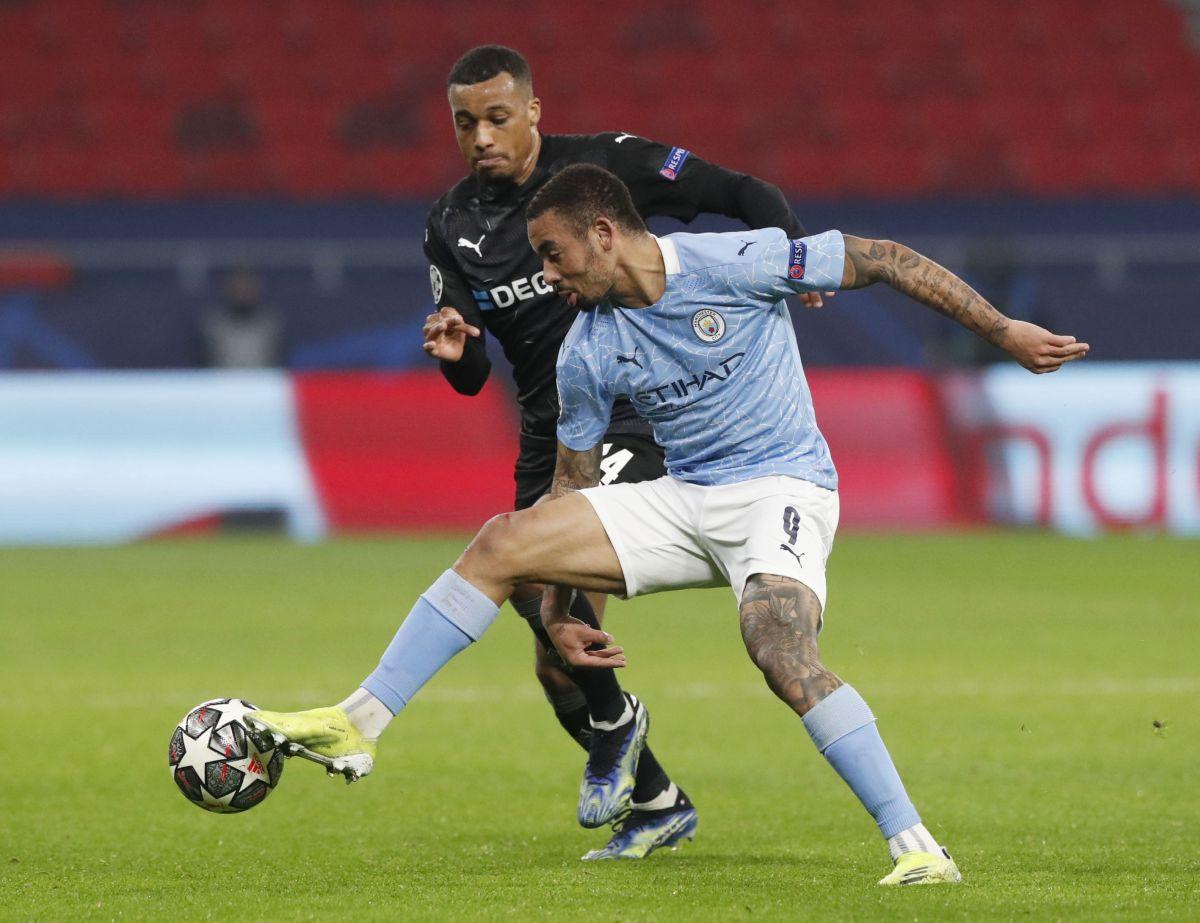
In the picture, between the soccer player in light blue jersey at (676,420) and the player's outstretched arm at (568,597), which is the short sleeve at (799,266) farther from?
the player's outstretched arm at (568,597)

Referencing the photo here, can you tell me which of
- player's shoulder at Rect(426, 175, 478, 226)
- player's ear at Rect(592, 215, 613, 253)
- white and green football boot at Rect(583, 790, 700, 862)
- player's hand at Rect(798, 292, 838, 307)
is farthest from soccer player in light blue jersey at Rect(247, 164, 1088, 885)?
player's shoulder at Rect(426, 175, 478, 226)

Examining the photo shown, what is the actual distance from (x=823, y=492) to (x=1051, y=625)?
18.5ft

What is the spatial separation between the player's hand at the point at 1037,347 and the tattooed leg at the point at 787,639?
0.80 m

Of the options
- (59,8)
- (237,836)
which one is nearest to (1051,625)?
(237,836)

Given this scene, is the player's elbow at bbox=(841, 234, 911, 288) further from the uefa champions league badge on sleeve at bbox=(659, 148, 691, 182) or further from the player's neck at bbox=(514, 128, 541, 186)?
the player's neck at bbox=(514, 128, 541, 186)

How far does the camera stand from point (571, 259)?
4887mm

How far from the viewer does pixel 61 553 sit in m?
14.1

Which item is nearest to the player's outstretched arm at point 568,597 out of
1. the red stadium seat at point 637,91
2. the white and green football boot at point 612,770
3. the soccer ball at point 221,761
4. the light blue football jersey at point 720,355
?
the light blue football jersey at point 720,355

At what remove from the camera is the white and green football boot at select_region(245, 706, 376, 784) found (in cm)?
474

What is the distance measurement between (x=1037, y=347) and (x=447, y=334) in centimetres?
157

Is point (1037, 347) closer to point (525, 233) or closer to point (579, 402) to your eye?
point (579, 402)

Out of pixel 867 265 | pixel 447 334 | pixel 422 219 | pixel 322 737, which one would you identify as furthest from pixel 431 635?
pixel 422 219

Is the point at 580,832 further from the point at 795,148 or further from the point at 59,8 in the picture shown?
the point at 59,8

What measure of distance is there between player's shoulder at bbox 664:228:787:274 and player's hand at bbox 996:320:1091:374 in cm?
63
